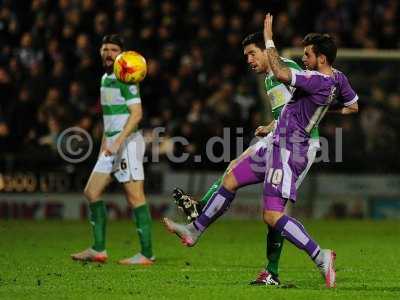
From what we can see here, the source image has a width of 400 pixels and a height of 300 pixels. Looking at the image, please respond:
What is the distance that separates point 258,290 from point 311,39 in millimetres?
2204

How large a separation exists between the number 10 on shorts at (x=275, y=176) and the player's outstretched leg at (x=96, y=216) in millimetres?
3079

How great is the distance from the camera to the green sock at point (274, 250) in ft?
31.7

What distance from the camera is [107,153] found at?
446 inches

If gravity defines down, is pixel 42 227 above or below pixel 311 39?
below

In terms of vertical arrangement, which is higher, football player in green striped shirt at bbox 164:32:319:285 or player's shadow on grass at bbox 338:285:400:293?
football player in green striped shirt at bbox 164:32:319:285

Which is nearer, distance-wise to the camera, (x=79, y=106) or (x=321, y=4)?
(x=79, y=106)

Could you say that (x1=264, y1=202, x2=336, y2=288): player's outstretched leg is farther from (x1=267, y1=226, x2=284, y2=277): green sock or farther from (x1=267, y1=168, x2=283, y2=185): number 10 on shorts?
(x1=267, y1=226, x2=284, y2=277): green sock

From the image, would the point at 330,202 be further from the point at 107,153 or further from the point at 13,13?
the point at 107,153

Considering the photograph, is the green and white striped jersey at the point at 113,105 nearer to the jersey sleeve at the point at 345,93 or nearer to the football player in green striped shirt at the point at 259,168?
the football player in green striped shirt at the point at 259,168

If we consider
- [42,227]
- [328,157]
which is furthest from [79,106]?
[328,157]

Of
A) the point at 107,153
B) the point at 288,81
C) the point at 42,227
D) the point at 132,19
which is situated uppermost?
the point at 132,19

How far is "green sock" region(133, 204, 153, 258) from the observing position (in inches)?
464

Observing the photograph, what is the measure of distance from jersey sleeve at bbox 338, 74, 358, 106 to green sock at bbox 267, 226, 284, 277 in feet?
4.40

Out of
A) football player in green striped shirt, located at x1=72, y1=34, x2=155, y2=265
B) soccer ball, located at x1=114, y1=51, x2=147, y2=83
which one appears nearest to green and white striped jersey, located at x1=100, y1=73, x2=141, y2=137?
football player in green striped shirt, located at x1=72, y1=34, x2=155, y2=265
